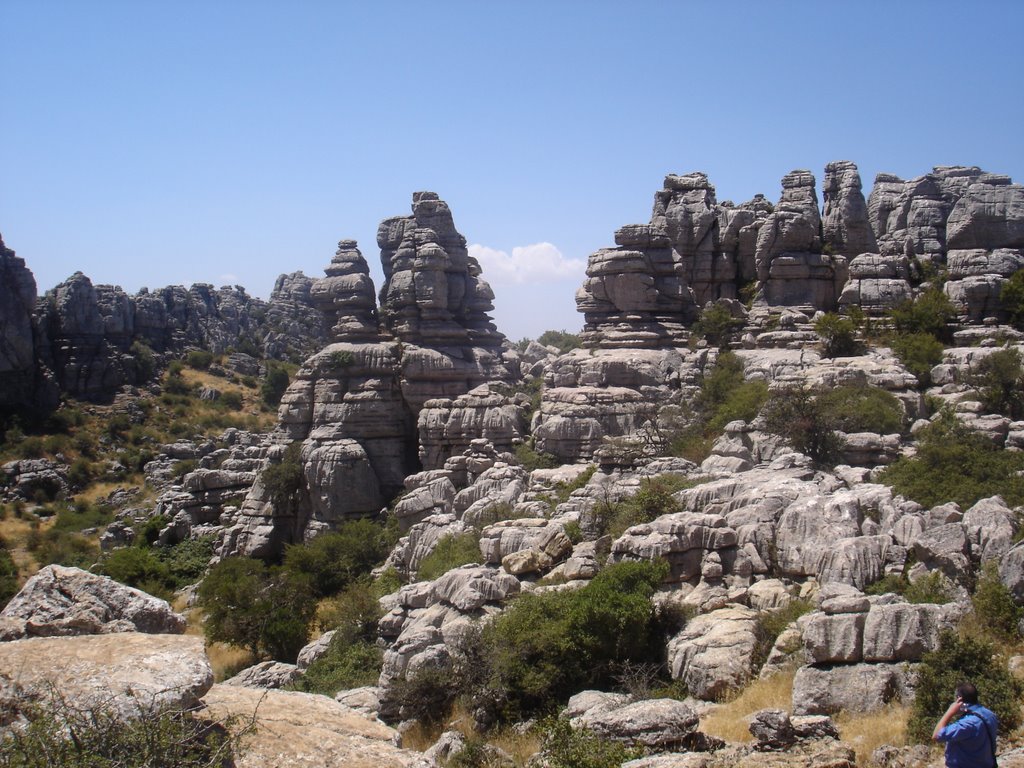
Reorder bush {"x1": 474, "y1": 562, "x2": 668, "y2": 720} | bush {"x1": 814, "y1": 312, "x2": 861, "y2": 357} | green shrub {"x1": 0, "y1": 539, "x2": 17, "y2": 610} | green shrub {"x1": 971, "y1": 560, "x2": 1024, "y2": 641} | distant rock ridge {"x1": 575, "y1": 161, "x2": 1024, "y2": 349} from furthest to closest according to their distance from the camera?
distant rock ridge {"x1": 575, "y1": 161, "x2": 1024, "y2": 349} → green shrub {"x1": 0, "y1": 539, "x2": 17, "y2": 610} → bush {"x1": 814, "y1": 312, "x2": 861, "y2": 357} → bush {"x1": 474, "y1": 562, "x2": 668, "y2": 720} → green shrub {"x1": 971, "y1": 560, "x2": 1024, "y2": 641}

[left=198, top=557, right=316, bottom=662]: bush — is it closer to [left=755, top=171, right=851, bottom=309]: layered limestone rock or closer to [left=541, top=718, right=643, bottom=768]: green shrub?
[left=541, top=718, right=643, bottom=768]: green shrub

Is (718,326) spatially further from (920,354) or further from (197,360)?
(197,360)

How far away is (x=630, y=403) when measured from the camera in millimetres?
29062

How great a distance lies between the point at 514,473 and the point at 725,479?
8421 mm

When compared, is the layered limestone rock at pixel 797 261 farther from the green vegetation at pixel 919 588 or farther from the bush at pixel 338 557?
the green vegetation at pixel 919 588

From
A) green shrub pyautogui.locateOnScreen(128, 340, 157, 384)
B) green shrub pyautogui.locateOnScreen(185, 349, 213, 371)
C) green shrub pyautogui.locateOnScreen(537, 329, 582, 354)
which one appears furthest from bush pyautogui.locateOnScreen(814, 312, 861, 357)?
green shrub pyautogui.locateOnScreen(185, 349, 213, 371)

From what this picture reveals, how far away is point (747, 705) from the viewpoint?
12.6 m

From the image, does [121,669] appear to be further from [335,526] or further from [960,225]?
[960,225]

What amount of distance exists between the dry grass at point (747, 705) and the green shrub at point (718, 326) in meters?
19.0

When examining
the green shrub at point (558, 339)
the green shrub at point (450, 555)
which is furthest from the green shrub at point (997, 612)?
the green shrub at point (558, 339)

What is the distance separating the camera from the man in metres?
8.43

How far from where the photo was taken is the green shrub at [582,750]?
10.3 metres

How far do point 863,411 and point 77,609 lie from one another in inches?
725

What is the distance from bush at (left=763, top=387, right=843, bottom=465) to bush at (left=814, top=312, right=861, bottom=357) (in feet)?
16.4
